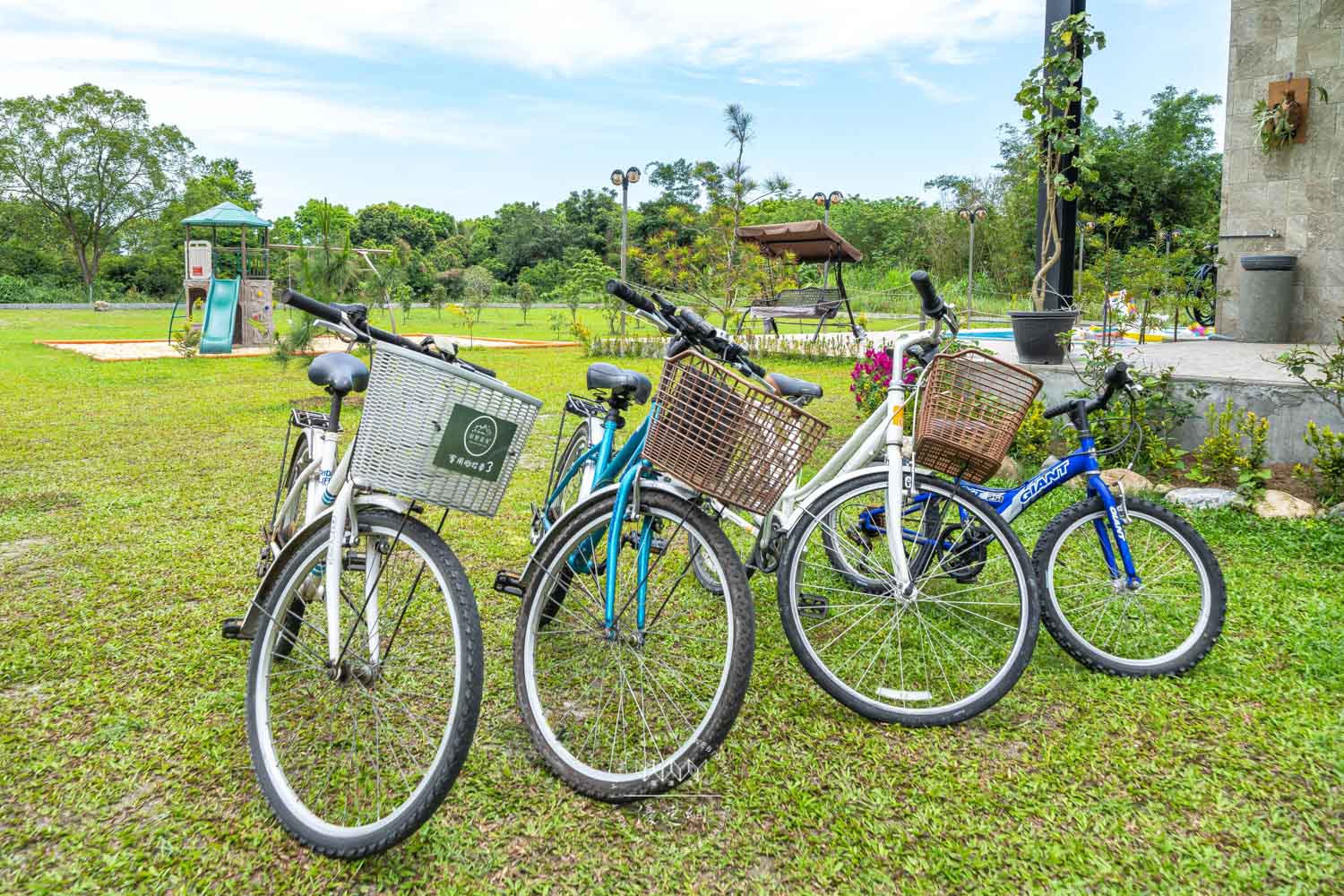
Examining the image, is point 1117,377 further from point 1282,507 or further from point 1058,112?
point 1058,112

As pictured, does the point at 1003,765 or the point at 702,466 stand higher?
the point at 702,466

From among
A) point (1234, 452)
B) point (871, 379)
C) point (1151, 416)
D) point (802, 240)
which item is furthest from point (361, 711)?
point (802, 240)

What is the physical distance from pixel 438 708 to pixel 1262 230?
29.6ft

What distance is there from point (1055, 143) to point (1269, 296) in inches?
139

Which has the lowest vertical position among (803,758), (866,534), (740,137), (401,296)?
(803,758)

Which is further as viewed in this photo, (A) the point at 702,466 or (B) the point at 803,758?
(B) the point at 803,758

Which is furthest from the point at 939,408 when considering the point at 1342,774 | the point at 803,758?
the point at 1342,774

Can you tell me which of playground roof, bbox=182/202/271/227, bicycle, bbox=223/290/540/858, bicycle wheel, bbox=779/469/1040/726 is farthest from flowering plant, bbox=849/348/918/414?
playground roof, bbox=182/202/271/227

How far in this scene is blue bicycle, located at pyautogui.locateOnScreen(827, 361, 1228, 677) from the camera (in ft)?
9.22

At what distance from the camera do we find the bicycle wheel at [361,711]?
1.91 m

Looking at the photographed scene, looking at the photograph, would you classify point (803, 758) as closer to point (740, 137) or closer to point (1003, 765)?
point (1003, 765)

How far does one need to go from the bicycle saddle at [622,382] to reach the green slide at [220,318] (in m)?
12.2

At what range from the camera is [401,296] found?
17531 millimetres

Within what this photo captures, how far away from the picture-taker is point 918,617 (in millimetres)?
2775
